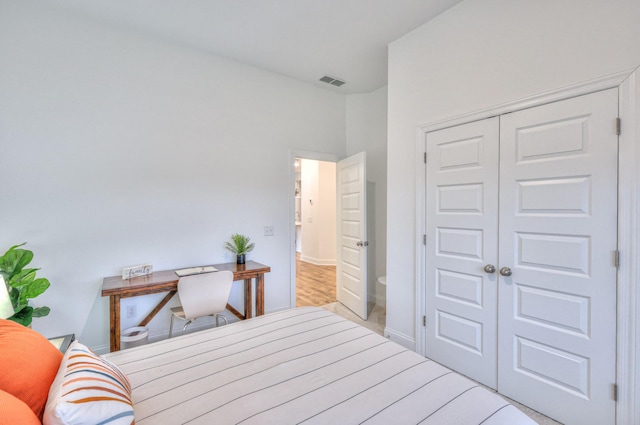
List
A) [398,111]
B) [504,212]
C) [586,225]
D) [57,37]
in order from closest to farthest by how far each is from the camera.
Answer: [586,225] < [504,212] < [57,37] < [398,111]

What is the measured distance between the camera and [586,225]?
5.63 feet

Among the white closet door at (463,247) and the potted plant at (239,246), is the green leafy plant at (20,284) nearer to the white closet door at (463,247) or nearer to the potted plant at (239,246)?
the potted plant at (239,246)

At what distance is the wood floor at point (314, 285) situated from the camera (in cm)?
423

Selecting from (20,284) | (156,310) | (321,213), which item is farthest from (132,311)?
(321,213)

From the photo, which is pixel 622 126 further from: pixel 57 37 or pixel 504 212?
pixel 57 37

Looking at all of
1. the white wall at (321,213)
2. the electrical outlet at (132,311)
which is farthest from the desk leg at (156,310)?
the white wall at (321,213)

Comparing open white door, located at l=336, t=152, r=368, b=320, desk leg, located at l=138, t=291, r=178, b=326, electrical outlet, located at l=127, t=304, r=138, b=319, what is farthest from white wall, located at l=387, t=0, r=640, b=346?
electrical outlet, located at l=127, t=304, r=138, b=319

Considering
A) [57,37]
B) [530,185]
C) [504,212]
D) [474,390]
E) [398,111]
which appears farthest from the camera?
[398,111]

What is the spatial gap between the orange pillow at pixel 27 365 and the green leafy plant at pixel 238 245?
2150 millimetres

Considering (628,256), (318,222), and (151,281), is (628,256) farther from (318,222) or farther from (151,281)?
(318,222)

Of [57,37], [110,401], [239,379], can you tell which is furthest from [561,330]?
[57,37]

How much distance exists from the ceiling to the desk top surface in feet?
7.59

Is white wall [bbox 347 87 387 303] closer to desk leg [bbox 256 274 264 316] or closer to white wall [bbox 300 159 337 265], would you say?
desk leg [bbox 256 274 264 316]

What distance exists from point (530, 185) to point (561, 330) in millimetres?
934
